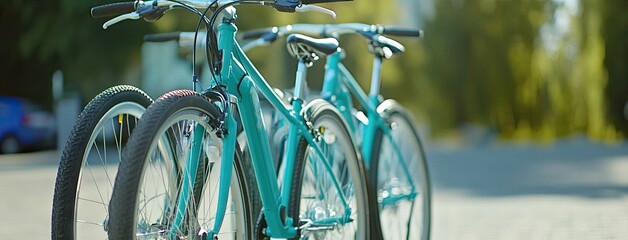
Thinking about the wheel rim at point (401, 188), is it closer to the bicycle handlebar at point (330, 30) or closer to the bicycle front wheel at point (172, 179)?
the bicycle handlebar at point (330, 30)

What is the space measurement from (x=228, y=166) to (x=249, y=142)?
0.33 meters

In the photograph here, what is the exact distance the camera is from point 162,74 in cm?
2330

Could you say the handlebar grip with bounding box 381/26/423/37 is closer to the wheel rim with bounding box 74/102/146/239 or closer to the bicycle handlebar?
the bicycle handlebar

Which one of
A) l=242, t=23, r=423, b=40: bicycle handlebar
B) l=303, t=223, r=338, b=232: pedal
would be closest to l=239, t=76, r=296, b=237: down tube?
l=303, t=223, r=338, b=232: pedal

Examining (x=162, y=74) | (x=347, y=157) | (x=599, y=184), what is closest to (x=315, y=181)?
(x=347, y=157)

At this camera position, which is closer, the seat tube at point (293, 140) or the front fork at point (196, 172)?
the front fork at point (196, 172)

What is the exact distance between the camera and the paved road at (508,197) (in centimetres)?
707

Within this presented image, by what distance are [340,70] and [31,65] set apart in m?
22.8

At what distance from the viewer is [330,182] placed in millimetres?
4414

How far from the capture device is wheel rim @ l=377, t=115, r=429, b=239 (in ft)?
16.9

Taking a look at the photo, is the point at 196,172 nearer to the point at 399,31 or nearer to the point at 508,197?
the point at 399,31

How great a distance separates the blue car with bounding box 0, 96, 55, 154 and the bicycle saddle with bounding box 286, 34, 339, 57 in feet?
65.0

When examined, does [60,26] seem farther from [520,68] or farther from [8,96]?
[520,68]

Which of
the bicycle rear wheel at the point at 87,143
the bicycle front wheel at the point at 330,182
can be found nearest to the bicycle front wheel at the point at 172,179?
the bicycle rear wheel at the point at 87,143
